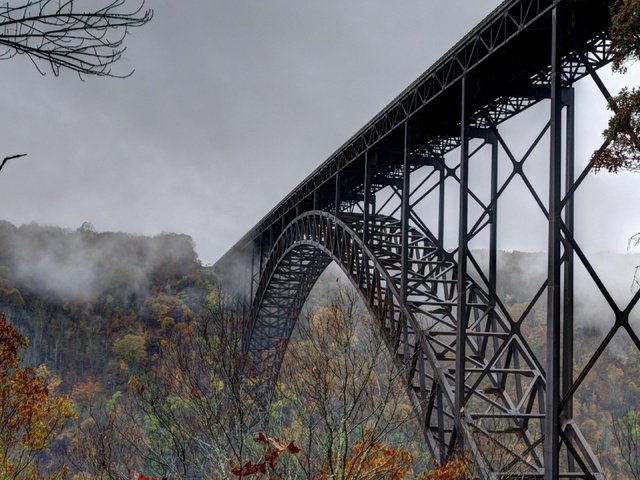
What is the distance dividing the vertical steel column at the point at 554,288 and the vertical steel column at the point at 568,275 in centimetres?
90

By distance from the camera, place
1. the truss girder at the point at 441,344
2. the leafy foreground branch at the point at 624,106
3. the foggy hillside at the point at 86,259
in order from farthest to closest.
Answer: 1. the foggy hillside at the point at 86,259
2. the truss girder at the point at 441,344
3. the leafy foreground branch at the point at 624,106

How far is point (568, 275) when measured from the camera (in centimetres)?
1167

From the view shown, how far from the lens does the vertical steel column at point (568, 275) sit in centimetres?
1118

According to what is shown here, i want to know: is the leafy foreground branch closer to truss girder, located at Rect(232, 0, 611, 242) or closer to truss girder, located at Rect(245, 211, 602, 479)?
truss girder, located at Rect(232, 0, 611, 242)

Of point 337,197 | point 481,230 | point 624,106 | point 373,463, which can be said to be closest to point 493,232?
point 481,230

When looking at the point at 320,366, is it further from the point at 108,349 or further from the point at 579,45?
the point at 108,349

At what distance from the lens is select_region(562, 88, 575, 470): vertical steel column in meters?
11.2

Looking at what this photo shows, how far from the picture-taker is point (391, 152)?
21.2m

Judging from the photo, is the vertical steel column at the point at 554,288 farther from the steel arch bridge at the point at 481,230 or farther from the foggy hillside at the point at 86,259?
the foggy hillside at the point at 86,259

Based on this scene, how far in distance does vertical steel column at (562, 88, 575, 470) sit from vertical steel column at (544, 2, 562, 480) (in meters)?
0.90

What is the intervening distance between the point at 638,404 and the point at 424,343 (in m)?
68.9

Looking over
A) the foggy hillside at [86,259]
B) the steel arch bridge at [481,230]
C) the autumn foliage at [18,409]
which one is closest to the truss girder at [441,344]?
the steel arch bridge at [481,230]

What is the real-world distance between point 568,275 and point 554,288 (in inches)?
63.3

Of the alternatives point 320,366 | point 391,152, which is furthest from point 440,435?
point 391,152
